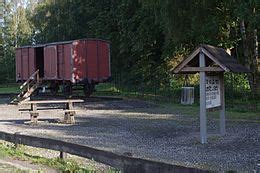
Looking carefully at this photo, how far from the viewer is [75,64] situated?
2903 cm

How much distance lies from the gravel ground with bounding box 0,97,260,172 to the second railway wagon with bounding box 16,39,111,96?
7.33 meters

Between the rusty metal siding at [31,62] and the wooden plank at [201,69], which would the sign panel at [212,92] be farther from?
the rusty metal siding at [31,62]

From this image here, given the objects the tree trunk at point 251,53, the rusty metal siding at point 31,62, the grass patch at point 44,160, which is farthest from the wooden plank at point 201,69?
the rusty metal siding at point 31,62

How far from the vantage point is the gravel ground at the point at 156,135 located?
32.3 ft

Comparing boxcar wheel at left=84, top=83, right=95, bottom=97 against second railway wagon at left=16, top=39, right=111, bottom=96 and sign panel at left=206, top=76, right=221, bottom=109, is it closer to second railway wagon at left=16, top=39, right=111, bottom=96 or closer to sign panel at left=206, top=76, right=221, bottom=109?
second railway wagon at left=16, top=39, right=111, bottom=96

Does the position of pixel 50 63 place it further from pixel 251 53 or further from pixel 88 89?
pixel 251 53

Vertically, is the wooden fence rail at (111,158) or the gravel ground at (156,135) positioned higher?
the wooden fence rail at (111,158)

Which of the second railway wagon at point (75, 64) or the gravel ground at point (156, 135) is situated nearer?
the gravel ground at point (156, 135)

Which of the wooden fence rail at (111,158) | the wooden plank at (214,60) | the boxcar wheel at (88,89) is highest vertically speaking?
the wooden plank at (214,60)

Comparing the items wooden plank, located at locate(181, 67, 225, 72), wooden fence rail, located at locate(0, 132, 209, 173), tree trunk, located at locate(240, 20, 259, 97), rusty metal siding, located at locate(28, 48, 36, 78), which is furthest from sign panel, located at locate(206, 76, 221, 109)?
rusty metal siding, located at locate(28, 48, 36, 78)

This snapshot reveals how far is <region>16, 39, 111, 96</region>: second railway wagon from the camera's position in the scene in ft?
96.0

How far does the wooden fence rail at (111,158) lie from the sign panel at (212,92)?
5.28 meters

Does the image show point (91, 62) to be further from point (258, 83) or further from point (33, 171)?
point (33, 171)

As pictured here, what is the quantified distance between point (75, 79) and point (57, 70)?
7.21 ft
